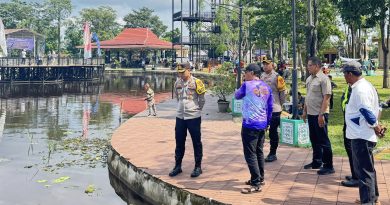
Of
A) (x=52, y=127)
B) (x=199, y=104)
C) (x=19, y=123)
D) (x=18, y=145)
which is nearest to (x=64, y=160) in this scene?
(x=18, y=145)

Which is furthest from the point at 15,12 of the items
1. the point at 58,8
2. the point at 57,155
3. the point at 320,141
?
the point at 320,141

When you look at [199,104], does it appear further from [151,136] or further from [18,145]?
[18,145]

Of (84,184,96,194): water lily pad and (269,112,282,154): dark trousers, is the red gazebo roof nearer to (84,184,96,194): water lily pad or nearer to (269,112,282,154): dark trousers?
(84,184,96,194): water lily pad

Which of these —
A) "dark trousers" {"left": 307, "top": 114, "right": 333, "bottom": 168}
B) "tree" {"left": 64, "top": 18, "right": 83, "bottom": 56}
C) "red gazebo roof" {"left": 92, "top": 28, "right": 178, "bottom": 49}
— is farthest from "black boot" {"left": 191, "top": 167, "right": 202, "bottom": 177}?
"tree" {"left": 64, "top": 18, "right": 83, "bottom": 56}

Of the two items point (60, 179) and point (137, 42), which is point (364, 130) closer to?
point (60, 179)

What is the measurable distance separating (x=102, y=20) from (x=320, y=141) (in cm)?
8803

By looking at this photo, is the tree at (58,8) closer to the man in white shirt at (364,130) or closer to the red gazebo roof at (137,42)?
the red gazebo roof at (137,42)

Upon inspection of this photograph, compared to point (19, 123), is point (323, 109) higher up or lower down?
higher up

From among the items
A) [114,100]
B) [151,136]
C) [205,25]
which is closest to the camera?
[151,136]

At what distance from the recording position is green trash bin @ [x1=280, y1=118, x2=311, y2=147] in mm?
9359

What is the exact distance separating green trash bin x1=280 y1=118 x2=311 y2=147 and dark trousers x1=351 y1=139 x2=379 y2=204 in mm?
3889

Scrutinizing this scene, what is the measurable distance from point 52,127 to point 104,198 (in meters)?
10.2

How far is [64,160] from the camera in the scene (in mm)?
11398

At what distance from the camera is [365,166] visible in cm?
528
